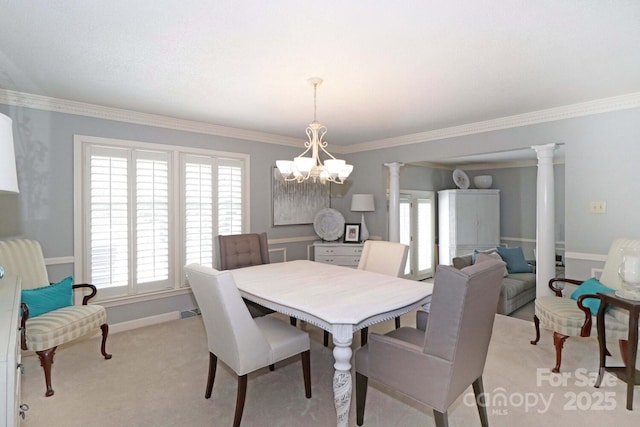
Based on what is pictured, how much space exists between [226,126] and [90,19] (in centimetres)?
250

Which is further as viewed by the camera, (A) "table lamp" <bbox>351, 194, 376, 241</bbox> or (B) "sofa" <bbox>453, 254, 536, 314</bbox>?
(A) "table lamp" <bbox>351, 194, 376, 241</bbox>

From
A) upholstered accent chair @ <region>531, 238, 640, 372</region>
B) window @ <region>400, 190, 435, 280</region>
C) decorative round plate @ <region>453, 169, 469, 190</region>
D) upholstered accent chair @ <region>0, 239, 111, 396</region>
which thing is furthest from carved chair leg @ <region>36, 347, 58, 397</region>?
decorative round plate @ <region>453, 169, 469, 190</region>

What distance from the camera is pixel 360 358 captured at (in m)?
2.08

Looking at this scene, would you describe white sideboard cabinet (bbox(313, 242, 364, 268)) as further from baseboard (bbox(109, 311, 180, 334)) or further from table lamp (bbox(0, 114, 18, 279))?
table lamp (bbox(0, 114, 18, 279))

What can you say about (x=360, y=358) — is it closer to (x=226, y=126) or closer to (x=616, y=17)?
(x=616, y=17)

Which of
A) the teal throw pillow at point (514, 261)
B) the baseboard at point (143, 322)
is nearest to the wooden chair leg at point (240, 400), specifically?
the baseboard at point (143, 322)

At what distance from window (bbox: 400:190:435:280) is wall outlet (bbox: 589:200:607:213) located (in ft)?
9.76

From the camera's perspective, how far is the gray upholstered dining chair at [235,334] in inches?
78.5

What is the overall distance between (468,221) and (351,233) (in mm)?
2524

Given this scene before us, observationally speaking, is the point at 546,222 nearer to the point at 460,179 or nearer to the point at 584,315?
the point at 584,315

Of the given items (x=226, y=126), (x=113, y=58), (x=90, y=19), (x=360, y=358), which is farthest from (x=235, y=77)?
(x=360, y=358)

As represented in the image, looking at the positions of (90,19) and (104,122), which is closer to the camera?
(90,19)

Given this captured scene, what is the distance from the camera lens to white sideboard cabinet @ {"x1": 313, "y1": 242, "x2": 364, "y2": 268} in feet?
16.5

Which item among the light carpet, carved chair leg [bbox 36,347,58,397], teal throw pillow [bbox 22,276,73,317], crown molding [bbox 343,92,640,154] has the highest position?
crown molding [bbox 343,92,640,154]
